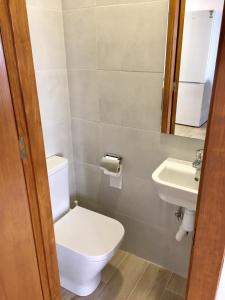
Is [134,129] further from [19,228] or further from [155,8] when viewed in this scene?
[19,228]

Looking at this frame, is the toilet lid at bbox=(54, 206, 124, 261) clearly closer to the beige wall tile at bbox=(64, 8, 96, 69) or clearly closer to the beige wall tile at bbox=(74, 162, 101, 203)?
the beige wall tile at bbox=(74, 162, 101, 203)

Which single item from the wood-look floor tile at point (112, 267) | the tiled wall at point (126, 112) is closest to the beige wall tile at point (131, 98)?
the tiled wall at point (126, 112)

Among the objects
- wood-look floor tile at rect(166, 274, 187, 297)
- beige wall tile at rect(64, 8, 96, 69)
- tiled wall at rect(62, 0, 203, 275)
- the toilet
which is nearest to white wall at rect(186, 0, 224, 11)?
tiled wall at rect(62, 0, 203, 275)

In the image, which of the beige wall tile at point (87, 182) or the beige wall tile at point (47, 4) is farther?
the beige wall tile at point (87, 182)

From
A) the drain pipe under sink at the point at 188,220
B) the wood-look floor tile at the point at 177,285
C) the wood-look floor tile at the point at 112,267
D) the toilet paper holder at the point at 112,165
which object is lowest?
the wood-look floor tile at the point at 177,285

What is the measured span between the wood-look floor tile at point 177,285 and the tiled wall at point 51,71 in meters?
1.24

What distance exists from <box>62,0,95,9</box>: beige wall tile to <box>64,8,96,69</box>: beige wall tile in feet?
0.09

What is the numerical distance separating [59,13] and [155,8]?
26.4 inches

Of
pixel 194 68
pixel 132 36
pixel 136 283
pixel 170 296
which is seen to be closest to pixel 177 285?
pixel 170 296

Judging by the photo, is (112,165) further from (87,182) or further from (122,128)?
(87,182)

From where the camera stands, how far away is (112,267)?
1966 mm

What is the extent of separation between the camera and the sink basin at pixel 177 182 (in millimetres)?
1365

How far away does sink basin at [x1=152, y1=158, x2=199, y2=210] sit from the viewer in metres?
1.37

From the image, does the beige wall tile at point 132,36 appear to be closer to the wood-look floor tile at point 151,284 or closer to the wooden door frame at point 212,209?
the wooden door frame at point 212,209
